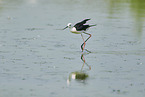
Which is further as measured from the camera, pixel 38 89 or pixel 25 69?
pixel 25 69

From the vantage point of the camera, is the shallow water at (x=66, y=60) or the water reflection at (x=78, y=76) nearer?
the shallow water at (x=66, y=60)

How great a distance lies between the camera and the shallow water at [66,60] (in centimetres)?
768

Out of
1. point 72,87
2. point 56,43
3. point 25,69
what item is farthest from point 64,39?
point 72,87

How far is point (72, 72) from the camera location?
9.10 m

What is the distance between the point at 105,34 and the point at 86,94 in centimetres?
827

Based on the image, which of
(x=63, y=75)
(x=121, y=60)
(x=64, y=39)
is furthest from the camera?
(x=64, y=39)

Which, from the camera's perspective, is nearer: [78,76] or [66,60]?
[78,76]

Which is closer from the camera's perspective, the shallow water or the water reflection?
the shallow water

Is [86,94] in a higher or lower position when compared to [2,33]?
lower

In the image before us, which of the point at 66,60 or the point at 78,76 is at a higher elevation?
the point at 66,60

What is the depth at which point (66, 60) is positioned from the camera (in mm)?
10461

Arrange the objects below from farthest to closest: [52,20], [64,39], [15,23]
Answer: [52,20] → [15,23] → [64,39]

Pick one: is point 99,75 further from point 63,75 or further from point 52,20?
point 52,20

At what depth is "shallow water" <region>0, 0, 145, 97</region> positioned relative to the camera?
7.68m
